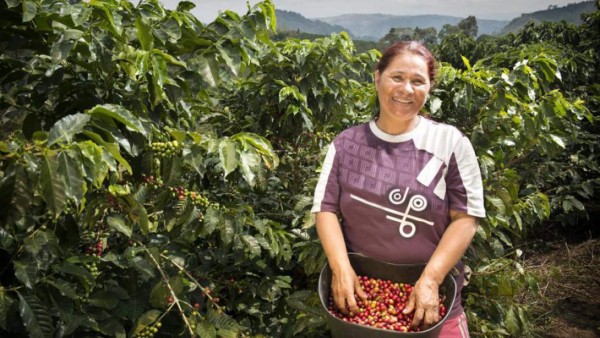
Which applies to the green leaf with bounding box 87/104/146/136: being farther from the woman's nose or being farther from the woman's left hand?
the woman's left hand

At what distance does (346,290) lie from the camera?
1546mm

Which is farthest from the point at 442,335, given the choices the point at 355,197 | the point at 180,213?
the point at 180,213

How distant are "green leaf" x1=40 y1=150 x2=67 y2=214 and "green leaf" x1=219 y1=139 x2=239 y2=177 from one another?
23.4 inches

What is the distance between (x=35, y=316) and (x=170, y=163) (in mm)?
654

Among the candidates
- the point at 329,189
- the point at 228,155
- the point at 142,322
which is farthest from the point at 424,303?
the point at 142,322

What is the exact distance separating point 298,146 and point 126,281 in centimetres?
152

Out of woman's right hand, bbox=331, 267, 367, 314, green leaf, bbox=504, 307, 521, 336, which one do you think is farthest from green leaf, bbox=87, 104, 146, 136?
green leaf, bbox=504, 307, 521, 336

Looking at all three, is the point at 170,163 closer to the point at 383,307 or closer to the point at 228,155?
the point at 228,155

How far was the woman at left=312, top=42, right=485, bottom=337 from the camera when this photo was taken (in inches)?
61.4

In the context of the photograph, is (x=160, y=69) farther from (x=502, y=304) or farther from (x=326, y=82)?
(x=502, y=304)

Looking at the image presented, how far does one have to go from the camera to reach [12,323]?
1.42 metres

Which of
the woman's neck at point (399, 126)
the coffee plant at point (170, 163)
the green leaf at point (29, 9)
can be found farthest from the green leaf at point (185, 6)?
the woman's neck at point (399, 126)

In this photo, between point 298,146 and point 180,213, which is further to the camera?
point 298,146

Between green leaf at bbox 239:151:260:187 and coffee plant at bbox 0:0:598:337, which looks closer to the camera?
coffee plant at bbox 0:0:598:337
